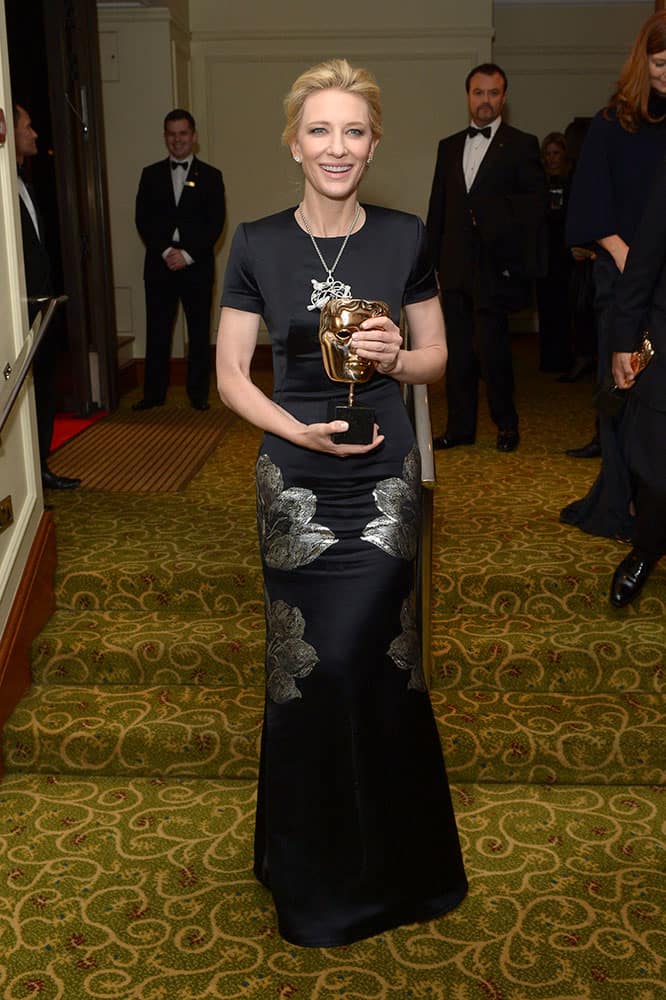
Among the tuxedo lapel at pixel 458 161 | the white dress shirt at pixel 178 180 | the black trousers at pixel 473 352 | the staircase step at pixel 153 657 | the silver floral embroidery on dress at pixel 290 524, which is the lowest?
the staircase step at pixel 153 657

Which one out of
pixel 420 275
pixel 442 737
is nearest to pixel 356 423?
pixel 420 275

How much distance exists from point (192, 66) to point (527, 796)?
7.51m

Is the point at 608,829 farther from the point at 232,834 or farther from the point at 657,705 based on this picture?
the point at 232,834

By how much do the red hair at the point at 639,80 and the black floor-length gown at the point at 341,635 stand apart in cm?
157

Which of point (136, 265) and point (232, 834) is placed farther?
A: point (136, 265)

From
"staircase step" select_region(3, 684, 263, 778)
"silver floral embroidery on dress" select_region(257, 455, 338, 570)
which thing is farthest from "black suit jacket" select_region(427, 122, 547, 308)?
"silver floral embroidery on dress" select_region(257, 455, 338, 570)

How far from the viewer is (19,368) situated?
324 centimetres

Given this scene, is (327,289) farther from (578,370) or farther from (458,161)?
(578,370)

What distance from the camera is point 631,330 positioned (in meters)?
3.19

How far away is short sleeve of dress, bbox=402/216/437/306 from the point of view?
2.28 metres

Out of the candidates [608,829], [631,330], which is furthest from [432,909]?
[631,330]

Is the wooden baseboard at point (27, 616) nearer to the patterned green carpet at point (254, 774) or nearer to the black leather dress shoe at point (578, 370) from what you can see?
the patterned green carpet at point (254, 774)

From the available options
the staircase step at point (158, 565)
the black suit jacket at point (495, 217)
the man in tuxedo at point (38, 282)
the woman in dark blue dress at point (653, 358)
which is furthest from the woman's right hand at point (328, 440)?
the black suit jacket at point (495, 217)

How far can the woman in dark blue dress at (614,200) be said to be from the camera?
3725mm
